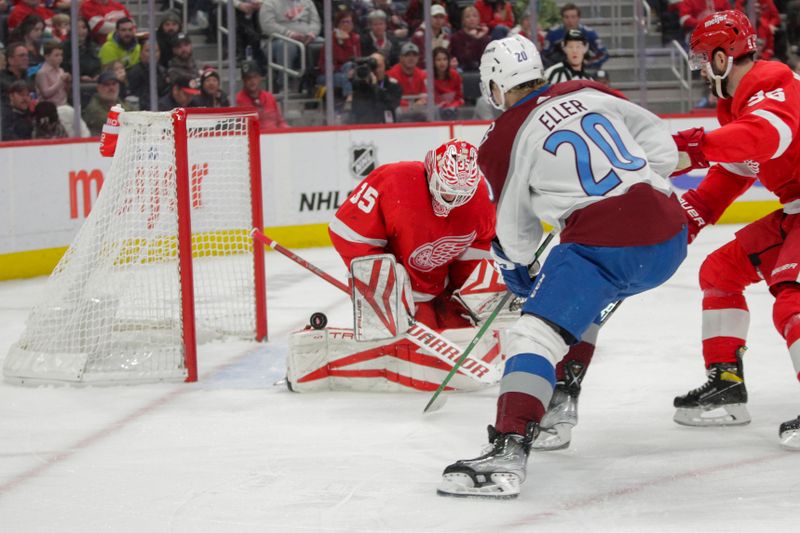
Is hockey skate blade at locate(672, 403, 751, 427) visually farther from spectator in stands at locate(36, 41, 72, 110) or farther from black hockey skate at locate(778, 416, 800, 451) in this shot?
spectator in stands at locate(36, 41, 72, 110)

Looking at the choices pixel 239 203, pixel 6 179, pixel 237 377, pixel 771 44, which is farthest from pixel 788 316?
pixel 771 44

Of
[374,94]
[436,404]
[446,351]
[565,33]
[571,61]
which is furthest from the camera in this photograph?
[565,33]

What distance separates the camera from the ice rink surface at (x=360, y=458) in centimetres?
257

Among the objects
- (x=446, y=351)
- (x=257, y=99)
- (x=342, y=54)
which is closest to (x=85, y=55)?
(x=257, y=99)

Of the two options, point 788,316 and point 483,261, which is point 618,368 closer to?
point 483,261

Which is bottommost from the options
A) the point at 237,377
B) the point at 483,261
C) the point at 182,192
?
the point at 237,377

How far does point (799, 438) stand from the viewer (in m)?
3.05

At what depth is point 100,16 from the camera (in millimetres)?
6988

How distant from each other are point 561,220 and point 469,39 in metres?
5.53

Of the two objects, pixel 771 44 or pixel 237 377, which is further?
pixel 771 44

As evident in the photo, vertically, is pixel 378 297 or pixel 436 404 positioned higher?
pixel 378 297

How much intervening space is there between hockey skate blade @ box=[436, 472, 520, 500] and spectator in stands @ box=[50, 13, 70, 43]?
16.1ft

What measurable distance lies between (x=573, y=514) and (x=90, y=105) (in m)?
4.98

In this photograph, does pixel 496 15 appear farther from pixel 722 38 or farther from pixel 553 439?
pixel 553 439
